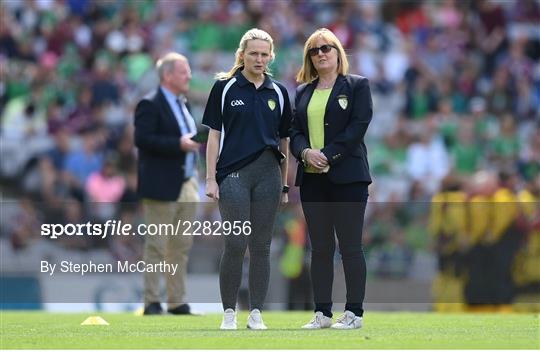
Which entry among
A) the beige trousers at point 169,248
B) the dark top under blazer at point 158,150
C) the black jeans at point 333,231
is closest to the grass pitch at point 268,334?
the black jeans at point 333,231

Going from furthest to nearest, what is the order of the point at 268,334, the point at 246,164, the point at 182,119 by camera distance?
the point at 182,119, the point at 246,164, the point at 268,334

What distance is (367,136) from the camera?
21594 millimetres

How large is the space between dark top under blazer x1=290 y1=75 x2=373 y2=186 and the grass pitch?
1.19 m

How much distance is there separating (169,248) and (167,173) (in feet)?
2.42

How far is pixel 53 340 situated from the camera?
9.67 metres

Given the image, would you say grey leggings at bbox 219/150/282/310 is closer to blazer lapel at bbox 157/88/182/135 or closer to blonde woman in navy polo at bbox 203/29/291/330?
blonde woman in navy polo at bbox 203/29/291/330

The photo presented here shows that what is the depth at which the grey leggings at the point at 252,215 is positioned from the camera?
33.5ft

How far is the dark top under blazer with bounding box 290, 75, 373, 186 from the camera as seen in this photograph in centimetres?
1041

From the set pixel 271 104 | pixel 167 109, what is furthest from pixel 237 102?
pixel 167 109

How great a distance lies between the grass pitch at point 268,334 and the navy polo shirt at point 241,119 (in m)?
1.28

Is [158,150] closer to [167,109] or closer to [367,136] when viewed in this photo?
[167,109]

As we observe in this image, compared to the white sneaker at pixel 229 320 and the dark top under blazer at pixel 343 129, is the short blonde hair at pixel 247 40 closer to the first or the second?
the dark top under blazer at pixel 343 129

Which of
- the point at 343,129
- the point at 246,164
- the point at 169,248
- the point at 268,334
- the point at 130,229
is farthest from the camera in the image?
the point at 130,229

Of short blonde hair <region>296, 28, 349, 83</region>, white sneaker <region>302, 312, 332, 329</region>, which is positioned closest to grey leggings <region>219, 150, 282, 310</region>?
white sneaker <region>302, 312, 332, 329</region>
